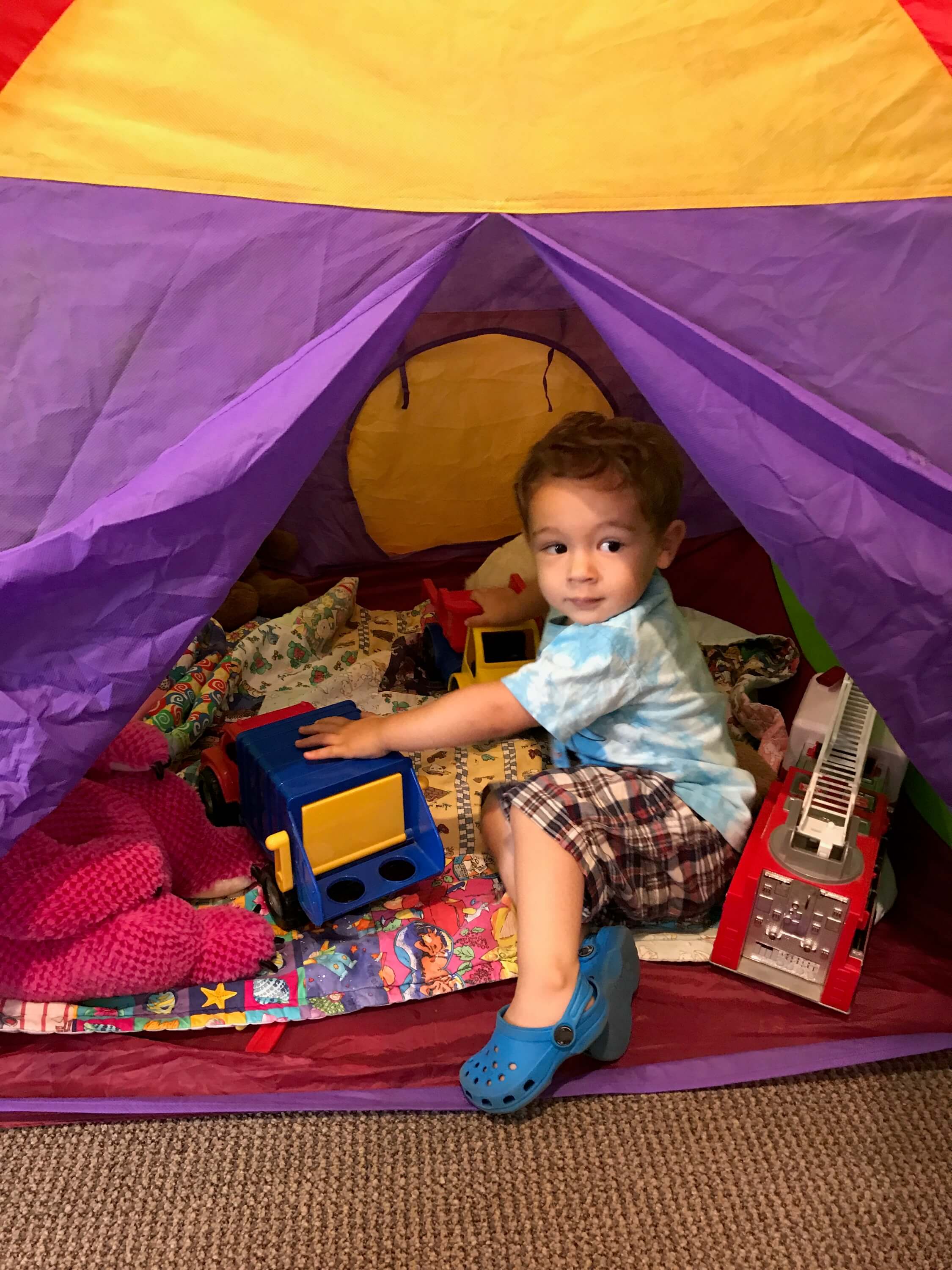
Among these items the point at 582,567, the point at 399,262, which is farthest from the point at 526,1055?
the point at 399,262

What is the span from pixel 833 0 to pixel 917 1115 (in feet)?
3.29

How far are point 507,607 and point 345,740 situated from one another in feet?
1.37

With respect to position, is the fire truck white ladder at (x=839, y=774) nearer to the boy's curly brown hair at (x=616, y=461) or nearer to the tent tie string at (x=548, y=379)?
the boy's curly brown hair at (x=616, y=461)

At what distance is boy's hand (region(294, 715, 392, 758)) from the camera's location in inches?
41.3

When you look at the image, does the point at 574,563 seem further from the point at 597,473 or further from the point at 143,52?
the point at 143,52

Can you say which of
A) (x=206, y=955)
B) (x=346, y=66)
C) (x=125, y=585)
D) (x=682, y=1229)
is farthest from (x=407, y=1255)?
(x=346, y=66)

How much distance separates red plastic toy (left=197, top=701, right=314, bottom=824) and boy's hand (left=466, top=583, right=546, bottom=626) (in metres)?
0.33

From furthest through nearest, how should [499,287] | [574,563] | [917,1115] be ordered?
1. [499,287]
2. [574,563]
3. [917,1115]

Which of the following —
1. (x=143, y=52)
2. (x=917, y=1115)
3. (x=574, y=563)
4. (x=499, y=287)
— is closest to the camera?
(x=143, y=52)

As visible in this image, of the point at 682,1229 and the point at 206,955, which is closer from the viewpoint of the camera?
the point at 682,1229

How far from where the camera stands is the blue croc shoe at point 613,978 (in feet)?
3.05

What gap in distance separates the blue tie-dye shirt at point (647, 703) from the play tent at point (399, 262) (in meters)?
0.21

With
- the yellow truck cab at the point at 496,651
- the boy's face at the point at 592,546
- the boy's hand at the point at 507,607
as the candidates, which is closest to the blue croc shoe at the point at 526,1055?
the boy's face at the point at 592,546

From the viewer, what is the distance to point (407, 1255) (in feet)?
2.64
